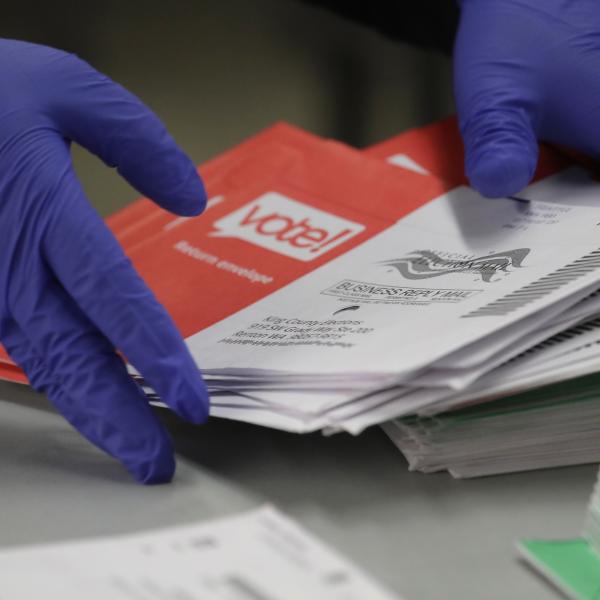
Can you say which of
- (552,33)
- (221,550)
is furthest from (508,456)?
(552,33)

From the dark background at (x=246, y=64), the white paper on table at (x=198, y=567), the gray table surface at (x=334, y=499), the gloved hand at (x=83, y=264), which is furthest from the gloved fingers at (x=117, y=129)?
the dark background at (x=246, y=64)

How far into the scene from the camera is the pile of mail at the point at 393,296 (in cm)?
55

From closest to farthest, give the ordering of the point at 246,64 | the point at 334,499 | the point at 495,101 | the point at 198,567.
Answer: the point at 198,567 < the point at 334,499 < the point at 495,101 < the point at 246,64

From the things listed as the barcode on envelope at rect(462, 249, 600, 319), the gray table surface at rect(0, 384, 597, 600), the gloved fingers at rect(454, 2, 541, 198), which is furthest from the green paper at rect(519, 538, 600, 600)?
the gloved fingers at rect(454, 2, 541, 198)

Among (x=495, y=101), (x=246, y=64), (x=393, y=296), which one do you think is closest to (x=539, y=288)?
(x=393, y=296)

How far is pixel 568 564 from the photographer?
490 millimetres

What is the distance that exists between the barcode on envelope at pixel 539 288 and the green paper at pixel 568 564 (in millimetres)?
127

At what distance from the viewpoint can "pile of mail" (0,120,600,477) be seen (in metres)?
0.55

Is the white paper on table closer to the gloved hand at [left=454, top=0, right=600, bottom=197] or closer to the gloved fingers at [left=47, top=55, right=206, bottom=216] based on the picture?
the gloved fingers at [left=47, top=55, right=206, bottom=216]

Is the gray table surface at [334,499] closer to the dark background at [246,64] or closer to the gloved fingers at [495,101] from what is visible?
the gloved fingers at [495,101]

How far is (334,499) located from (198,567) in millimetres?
159

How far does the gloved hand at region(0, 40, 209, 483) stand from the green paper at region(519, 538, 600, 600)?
0.19m

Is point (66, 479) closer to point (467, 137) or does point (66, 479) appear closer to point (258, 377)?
point (258, 377)

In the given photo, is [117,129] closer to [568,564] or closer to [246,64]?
[568,564]
